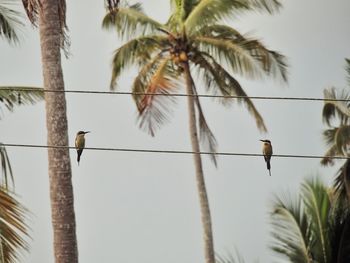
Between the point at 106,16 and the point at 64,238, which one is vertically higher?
the point at 106,16

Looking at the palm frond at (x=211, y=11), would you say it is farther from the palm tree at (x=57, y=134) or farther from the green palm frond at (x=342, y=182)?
the palm tree at (x=57, y=134)

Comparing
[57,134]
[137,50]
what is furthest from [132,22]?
[57,134]

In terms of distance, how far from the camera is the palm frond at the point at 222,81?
Answer: 18766 millimetres

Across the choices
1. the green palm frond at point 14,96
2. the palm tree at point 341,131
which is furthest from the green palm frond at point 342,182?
the green palm frond at point 14,96

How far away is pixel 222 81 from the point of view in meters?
19.0

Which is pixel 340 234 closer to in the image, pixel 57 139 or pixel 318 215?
pixel 318 215

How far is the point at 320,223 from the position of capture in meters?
17.5

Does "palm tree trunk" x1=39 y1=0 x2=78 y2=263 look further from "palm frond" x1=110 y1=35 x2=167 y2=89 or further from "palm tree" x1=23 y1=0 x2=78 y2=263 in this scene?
"palm frond" x1=110 y1=35 x2=167 y2=89

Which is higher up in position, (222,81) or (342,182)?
(222,81)

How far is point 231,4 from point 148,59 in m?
2.44

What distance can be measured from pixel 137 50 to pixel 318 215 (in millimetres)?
5946

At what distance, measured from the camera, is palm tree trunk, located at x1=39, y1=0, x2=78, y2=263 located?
11477 mm

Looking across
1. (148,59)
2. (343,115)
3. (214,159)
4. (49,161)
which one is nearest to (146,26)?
(148,59)

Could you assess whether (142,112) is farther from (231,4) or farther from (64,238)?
(64,238)
